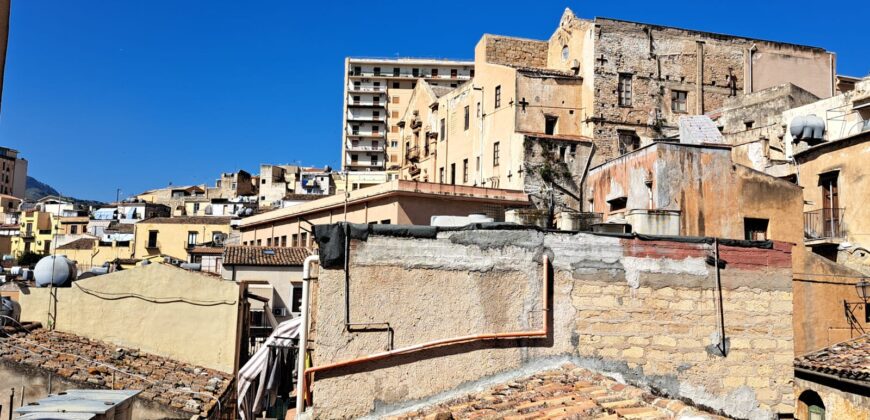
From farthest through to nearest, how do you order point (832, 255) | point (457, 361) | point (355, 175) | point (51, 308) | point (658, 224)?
1. point (355, 175)
2. point (832, 255)
3. point (51, 308)
4. point (658, 224)
5. point (457, 361)

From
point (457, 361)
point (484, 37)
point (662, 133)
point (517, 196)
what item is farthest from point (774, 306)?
point (484, 37)

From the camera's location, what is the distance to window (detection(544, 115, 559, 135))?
40.7 m

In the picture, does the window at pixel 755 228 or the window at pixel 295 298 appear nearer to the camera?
the window at pixel 755 228

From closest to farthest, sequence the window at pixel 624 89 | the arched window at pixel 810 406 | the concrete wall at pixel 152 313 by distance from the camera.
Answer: the arched window at pixel 810 406, the concrete wall at pixel 152 313, the window at pixel 624 89

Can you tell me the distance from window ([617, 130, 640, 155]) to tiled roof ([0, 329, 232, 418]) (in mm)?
26196

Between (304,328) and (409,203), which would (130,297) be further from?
(409,203)

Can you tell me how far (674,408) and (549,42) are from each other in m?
39.0

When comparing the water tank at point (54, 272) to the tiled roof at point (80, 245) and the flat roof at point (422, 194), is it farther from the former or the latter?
the tiled roof at point (80, 245)

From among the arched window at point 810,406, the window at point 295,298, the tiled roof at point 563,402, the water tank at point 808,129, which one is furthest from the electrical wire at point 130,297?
the water tank at point 808,129

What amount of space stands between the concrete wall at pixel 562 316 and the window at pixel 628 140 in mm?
29483

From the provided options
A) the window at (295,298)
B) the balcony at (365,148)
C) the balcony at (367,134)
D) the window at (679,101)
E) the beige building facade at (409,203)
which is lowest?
the window at (295,298)

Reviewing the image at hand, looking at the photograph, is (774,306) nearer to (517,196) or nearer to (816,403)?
(816,403)

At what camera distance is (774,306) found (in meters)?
11.2

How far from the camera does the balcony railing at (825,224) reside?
957 inches
